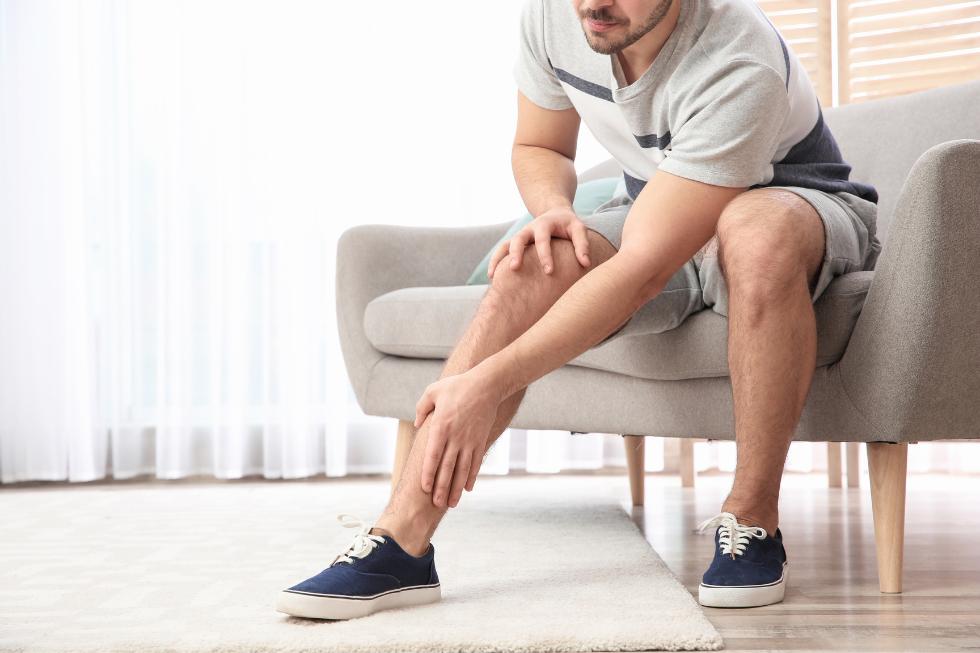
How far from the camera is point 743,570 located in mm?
1182

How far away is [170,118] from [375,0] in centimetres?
74

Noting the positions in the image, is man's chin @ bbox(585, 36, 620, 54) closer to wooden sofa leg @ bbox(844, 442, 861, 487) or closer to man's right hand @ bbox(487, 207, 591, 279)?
man's right hand @ bbox(487, 207, 591, 279)

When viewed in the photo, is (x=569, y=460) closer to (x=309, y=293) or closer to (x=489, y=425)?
(x=309, y=293)

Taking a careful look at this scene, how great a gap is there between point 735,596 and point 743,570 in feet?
0.11

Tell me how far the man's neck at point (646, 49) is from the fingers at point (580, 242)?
249mm

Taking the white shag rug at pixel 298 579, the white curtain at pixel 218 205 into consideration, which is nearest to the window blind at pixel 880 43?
the white curtain at pixel 218 205

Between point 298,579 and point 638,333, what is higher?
point 638,333

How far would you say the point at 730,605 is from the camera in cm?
116

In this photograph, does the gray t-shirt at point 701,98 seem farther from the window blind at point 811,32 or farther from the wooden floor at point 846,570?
the window blind at point 811,32

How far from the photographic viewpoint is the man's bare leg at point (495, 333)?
1118 millimetres

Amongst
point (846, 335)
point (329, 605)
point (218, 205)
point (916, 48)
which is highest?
point (916, 48)

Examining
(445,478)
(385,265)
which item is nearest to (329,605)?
(445,478)

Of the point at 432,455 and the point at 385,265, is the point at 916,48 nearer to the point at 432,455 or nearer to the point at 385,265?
the point at 385,265

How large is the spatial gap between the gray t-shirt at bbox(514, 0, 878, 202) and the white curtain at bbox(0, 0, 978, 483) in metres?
1.56
